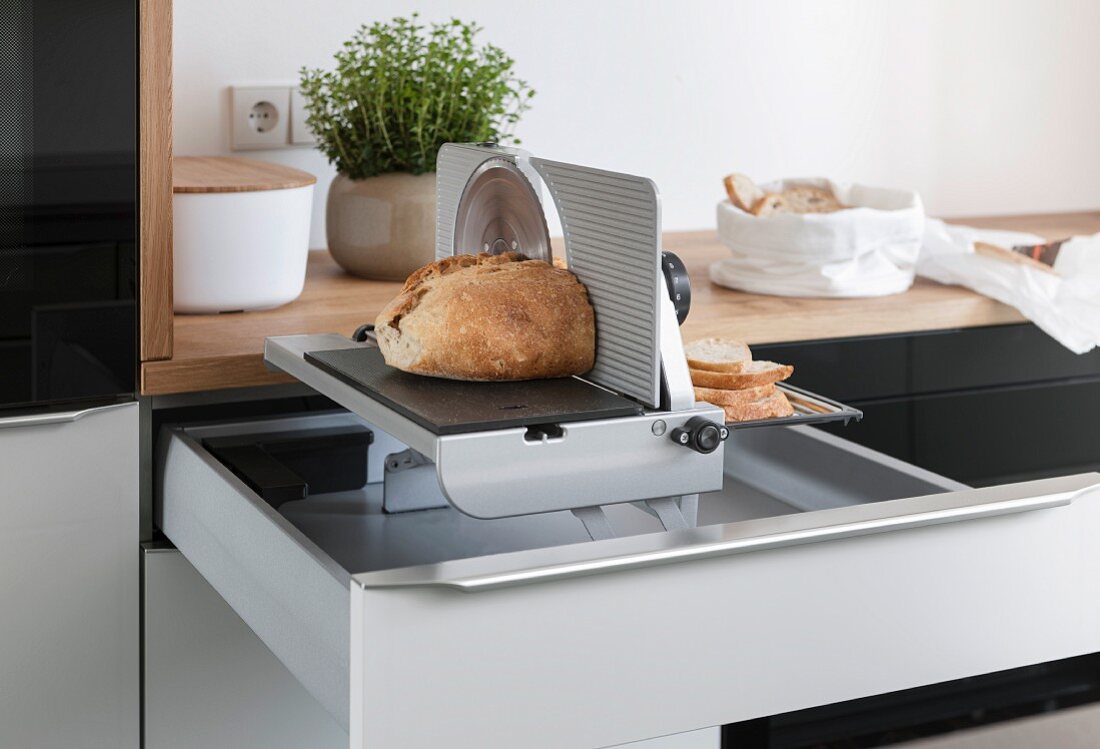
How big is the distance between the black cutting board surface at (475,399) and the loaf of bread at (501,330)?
1cm

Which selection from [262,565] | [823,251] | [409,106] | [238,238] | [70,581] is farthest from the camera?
[823,251]

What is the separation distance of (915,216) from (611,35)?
0.54 meters

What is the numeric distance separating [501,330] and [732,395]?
0.87ft

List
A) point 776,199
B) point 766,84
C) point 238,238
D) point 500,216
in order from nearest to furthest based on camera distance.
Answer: point 500,216
point 238,238
point 776,199
point 766,84

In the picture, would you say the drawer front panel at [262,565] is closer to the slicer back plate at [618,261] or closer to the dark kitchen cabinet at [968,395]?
the slicer back plate at [618,261]

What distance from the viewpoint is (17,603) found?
1.19 meters

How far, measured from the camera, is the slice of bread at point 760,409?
111cm

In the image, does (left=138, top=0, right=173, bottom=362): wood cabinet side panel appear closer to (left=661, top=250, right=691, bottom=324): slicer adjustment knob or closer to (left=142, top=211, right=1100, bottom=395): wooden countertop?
(left=142, top=211, right=1100, bottom=395): wooden countertop

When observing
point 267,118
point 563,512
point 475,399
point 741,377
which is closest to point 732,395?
point 741,377

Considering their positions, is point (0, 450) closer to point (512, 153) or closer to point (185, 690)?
point (185, 690)

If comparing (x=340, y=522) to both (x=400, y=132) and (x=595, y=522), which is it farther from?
(x=400, y=132)

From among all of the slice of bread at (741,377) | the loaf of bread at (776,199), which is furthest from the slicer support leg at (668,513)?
the loaf of bread at (776,199)

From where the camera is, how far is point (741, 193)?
1.68m

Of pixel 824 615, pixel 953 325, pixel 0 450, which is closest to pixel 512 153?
pixel 824 615
